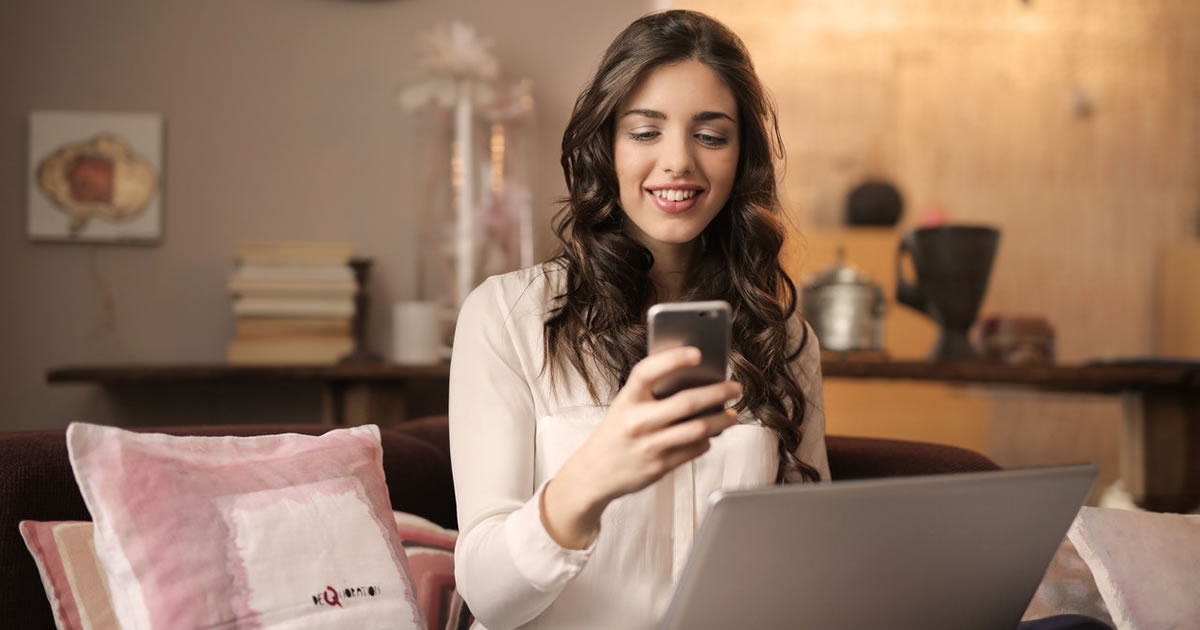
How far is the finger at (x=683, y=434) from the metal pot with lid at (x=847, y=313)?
5.61ft

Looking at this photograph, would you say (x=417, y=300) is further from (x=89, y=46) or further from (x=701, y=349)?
(x=701, y=349)

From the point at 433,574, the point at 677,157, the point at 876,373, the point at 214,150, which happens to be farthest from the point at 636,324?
the point at 214,150

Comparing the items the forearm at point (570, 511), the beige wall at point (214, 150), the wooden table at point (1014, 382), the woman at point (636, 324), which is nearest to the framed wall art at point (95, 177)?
the beige wall at point (214, 150)

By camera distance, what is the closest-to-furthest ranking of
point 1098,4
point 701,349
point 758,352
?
point 701,349, point 758,352, point 1098,4

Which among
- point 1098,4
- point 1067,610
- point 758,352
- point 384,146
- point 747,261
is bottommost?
point 1067,610

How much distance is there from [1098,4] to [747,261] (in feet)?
12.7

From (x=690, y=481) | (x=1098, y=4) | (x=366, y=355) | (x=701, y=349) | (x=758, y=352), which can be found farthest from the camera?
(x=1098, y=4)

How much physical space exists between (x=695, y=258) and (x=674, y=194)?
8.3 inches

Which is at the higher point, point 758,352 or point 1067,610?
point 758,352

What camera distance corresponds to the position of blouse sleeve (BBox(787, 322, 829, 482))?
153 centimetres

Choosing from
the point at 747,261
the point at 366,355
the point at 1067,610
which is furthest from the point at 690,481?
the point at 366,355

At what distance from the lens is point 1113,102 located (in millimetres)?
4719

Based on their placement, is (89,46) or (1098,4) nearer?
(89,46)

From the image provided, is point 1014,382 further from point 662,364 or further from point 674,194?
point 662,364
